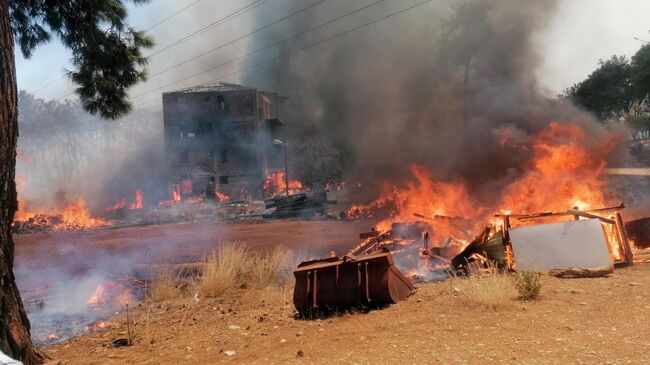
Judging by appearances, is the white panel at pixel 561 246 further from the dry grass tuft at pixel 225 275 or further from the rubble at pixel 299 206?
the rubble at pixel 299 206

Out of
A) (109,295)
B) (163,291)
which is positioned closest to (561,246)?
(163,291)

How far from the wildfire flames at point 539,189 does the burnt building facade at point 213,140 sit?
31928mm

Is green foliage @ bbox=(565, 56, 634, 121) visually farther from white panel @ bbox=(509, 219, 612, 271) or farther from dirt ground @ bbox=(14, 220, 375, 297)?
white panel @ bbox=(509, 219, 612, 271)

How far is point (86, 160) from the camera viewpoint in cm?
6900

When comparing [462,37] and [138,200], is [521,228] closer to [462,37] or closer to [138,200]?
[462,37]

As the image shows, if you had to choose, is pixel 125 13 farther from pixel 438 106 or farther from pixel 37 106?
pixel 37 106

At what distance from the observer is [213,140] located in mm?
46500

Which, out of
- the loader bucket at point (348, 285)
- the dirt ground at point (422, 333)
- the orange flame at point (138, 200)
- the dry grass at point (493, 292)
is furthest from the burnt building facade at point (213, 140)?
the dry grass at point (493, 292)

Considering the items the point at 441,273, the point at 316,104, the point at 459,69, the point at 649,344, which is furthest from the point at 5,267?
the point at 316,104

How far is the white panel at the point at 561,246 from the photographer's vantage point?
759cm

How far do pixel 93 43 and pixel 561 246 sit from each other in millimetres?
8945

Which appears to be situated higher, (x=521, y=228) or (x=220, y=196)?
(x=220, y=196)

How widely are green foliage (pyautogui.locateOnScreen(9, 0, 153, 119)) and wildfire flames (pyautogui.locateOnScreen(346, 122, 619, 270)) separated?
799 centimetres

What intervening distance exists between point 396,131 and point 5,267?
70.7 ft
